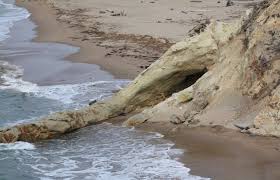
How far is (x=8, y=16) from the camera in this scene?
32.5 metres

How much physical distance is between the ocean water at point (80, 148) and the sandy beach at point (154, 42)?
400 millimetres

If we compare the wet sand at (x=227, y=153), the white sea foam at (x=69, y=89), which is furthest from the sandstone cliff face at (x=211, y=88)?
the white sea foam at (x=69, y=89)

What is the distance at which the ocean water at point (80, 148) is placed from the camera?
8258 millimetres

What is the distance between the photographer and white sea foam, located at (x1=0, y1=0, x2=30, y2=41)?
26.9 m

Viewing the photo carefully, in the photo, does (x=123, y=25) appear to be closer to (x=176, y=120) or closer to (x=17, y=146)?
(x=176, y=120)

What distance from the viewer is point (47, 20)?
28891mm

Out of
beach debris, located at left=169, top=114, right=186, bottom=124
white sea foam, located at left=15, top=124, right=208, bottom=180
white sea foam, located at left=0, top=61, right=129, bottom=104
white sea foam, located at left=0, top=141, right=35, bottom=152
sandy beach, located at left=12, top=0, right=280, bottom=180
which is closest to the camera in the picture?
sandy beach, located at left=12, top=0, right=280, bottom=180

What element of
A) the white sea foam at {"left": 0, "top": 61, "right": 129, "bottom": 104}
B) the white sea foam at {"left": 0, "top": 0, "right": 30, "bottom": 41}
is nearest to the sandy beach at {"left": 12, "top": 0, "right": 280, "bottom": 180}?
the white sea foam at {"left": 0, "top": 0, "right": 30, "bottom": 41}

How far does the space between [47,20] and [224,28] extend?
18911 millimetres

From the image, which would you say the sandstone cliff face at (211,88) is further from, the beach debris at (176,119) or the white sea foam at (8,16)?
the white sea foam at (8,16)

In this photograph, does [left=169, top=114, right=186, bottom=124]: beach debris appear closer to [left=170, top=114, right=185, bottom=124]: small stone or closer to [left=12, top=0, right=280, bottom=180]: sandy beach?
[left=170, top=114, right=185, bottom=124]: small stone

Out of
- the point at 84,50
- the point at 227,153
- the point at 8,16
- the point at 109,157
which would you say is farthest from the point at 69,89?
the point at 8,16

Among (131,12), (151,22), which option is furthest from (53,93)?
(131,12)

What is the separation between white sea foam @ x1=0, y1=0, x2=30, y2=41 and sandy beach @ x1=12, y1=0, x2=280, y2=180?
746 millimetres
